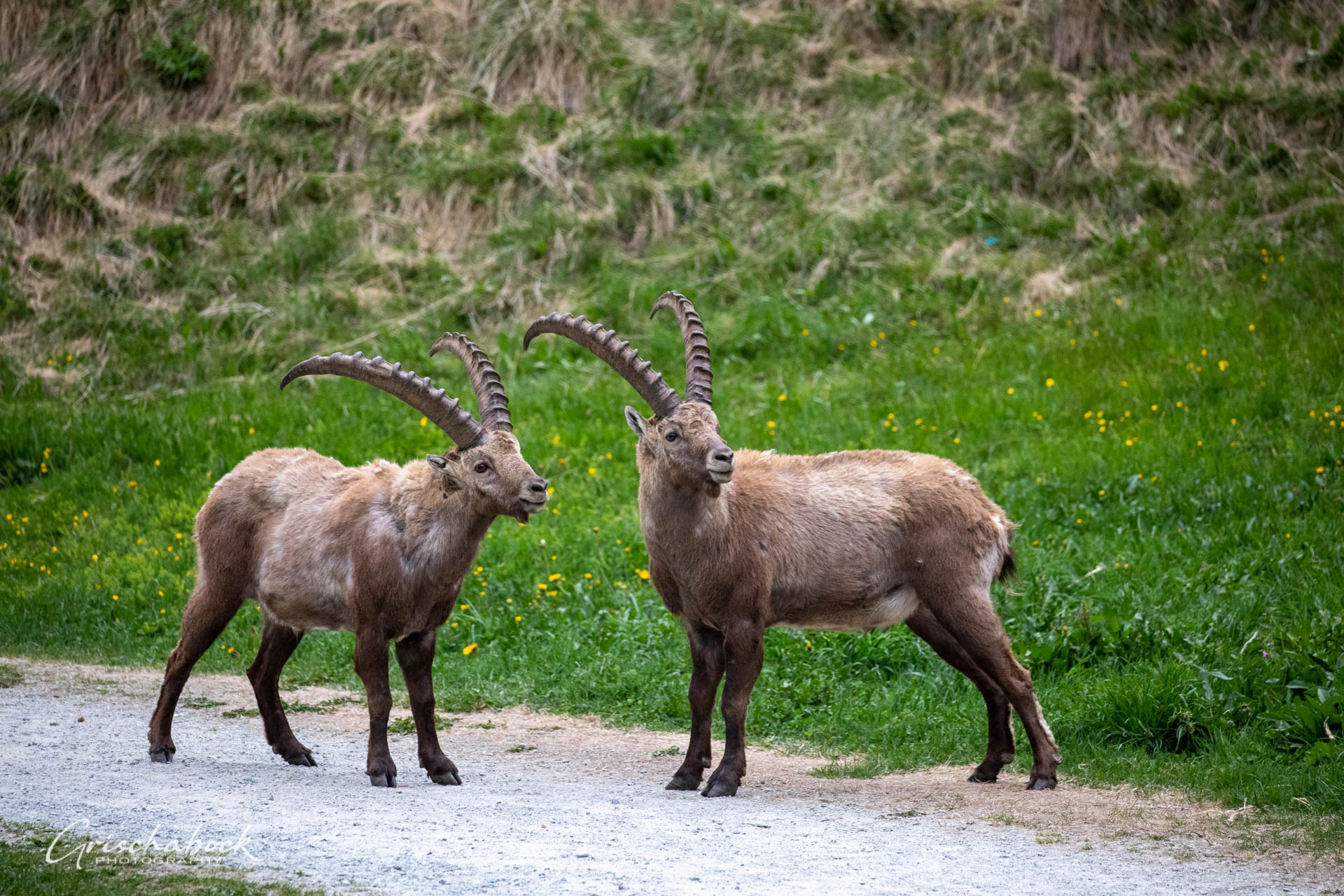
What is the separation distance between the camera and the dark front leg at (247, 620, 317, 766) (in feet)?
26.4

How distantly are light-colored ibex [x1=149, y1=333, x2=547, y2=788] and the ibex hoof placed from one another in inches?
56.9

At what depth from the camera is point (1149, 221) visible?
1599cm

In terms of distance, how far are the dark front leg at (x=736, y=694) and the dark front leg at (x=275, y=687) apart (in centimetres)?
254

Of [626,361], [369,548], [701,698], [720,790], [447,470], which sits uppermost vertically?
[626,361]

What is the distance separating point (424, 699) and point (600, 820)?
5.20 ft

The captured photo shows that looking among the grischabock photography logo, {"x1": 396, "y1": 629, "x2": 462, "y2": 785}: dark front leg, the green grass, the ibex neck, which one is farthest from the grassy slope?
the green grass

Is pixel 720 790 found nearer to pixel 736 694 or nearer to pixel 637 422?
pixel 736 694

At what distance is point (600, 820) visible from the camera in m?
6.56

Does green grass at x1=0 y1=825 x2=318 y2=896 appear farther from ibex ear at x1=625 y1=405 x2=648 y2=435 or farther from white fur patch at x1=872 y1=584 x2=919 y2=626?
white fur patch at x1=872 y1=584 x2=919 y2=626

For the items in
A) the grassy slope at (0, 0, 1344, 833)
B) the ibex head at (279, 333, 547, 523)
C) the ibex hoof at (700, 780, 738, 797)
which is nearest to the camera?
the ibex hoof at (700, 780, 738, 797)

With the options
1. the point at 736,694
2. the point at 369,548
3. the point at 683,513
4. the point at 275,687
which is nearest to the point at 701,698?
the point at 736,694

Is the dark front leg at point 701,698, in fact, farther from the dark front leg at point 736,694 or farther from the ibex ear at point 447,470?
the ibex ear at point 447,470

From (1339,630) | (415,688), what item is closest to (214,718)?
(415,688)

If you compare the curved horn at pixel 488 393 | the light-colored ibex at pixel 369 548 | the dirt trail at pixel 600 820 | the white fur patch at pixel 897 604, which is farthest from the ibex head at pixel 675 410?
the dirt trail at pixel 600 820
